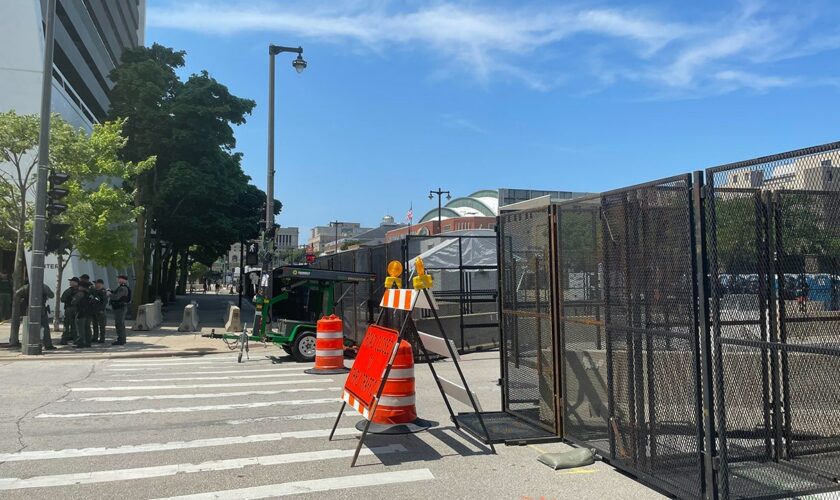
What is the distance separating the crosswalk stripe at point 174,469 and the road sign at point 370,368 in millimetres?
545

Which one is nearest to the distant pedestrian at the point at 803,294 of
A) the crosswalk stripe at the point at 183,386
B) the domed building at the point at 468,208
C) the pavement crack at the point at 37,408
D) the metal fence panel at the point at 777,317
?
the metal fence panel at the point at 777,317

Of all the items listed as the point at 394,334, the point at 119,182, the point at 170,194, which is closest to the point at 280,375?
the point at 394,334

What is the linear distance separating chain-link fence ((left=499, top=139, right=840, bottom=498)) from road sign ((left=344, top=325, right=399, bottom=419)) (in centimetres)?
196

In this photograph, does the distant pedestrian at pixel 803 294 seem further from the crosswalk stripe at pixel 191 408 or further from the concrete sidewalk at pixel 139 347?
the concrete sidewalk at pixel 139 347

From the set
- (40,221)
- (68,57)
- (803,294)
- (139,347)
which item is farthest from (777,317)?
(68,57)

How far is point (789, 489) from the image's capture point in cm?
488

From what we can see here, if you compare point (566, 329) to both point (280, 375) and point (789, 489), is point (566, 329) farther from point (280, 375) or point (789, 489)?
point (280, 375)

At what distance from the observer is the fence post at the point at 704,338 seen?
467 cm

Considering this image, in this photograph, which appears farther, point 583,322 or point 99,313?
point 99,313

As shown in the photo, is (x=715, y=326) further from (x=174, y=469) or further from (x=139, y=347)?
A: (x=139, y=347)

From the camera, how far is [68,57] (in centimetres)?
3278

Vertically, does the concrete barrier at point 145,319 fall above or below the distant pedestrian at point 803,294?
below

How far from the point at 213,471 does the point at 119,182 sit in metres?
34.6

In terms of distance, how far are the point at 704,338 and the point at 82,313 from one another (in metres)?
16.2
